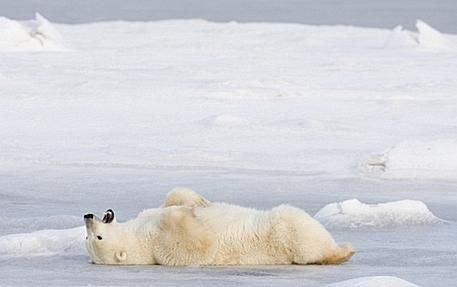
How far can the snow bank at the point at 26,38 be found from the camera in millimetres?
23567

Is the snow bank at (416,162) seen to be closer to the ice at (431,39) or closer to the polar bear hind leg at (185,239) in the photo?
the polar bear hind leg at (185,239)

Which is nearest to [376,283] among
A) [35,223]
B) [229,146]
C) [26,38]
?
[35,223]

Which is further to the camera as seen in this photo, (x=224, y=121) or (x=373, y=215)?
(x=224, y=121)

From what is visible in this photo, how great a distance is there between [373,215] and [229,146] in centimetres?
456

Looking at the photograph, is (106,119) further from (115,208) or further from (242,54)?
(242,54)

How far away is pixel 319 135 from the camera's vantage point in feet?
39.8

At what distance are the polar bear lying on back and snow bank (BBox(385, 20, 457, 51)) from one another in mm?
19935

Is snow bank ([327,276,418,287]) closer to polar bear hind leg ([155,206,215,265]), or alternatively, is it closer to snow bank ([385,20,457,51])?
polar bear hind leg ([155,206,215,265])

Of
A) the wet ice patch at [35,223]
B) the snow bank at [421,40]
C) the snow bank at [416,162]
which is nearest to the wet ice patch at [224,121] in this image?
the snow bank at [416,162]

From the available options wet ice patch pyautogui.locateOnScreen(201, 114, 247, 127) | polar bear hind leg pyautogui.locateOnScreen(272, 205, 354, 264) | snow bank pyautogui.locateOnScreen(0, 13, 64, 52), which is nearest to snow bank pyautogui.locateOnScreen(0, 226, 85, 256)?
polar bear hind leg pyautogui.locateOnScreen(272, 205, 354, 264)

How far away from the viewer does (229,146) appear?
11.5 m

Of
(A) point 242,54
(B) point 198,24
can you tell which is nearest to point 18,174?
(A) point 242,54

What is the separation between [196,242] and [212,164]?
16.4 feet

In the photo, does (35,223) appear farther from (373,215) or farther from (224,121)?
(224,121)
